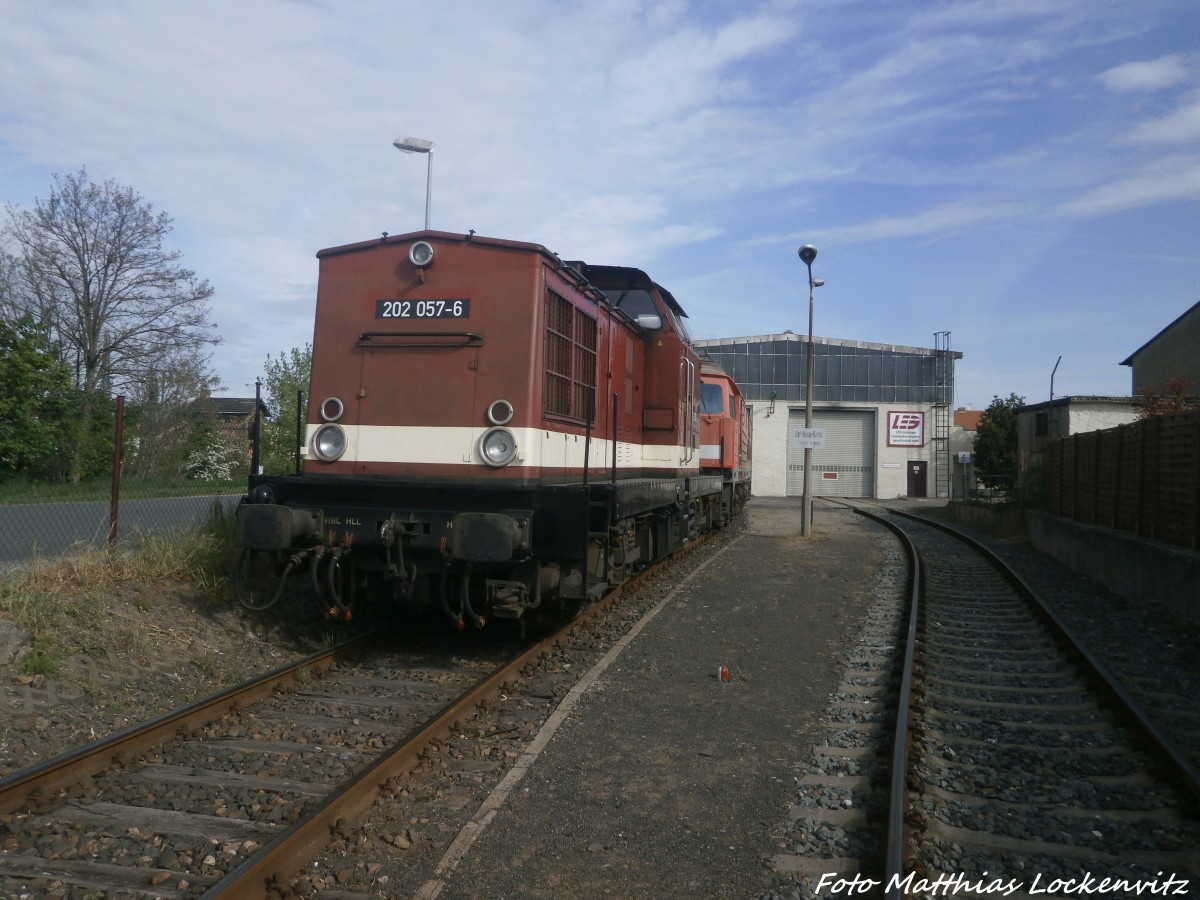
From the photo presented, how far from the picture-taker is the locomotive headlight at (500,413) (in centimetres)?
643

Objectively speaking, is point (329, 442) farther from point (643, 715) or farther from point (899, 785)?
point (899, 785)

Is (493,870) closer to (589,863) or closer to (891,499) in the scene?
(589,863)

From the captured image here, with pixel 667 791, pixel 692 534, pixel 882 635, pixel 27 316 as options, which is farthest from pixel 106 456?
pixel 667 791

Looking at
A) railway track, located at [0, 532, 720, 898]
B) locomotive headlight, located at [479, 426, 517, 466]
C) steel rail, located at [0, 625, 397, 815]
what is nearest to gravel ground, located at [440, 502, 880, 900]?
railway track, located at [0, 532, 720, 898]

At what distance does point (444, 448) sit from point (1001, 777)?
4.12 m

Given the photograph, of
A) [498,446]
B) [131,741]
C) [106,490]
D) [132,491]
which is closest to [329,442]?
[498,446]

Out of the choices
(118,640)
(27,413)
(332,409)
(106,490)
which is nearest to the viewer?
(118,640)

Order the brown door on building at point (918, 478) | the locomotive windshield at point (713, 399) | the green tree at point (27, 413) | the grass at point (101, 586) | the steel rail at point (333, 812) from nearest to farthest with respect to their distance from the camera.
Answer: the steel rail at point (333, 812) < the grass at point (101, 586) < the green tree at point (27, 413) < the locomotive windshield at point (713, 399) < the brown door on building at point (918, 478)

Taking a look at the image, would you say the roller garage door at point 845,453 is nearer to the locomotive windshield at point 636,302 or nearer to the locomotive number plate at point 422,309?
the locomotive windshield at point 636,302

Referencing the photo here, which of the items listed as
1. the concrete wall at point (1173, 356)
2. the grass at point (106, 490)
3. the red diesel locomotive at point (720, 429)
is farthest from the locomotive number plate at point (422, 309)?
the concrete wall at point (1173, 356)

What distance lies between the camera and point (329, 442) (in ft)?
22.2

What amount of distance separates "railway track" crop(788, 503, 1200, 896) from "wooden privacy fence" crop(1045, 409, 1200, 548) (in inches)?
97.9

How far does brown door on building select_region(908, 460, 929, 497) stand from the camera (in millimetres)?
43219

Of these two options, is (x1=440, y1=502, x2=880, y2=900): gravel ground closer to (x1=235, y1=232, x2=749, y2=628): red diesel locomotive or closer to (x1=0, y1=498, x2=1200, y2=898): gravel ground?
(x1=0, y1=498, x2=1200, y2=898): gravel ground
